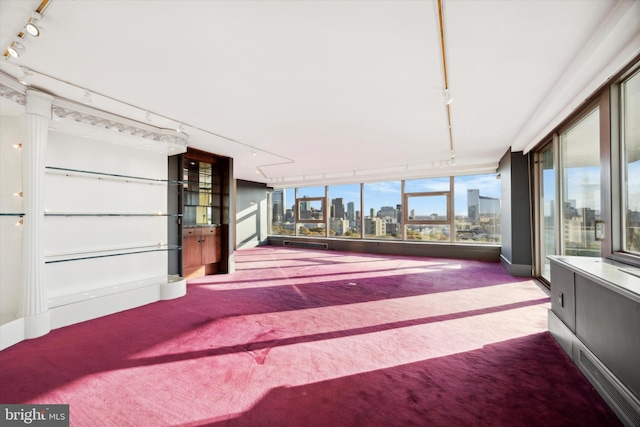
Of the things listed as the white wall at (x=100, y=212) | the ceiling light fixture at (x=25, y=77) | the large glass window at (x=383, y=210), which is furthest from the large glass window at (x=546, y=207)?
the ceiling light fixture at (x=25, y=77)

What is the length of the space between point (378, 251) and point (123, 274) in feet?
22.6

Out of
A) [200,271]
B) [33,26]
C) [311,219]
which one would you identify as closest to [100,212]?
[200,271]

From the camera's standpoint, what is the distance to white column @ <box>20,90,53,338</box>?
273 centimetres

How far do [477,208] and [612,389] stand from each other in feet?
21.2

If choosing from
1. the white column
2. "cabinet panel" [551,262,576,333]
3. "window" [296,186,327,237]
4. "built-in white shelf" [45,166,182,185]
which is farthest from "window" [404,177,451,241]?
the white column

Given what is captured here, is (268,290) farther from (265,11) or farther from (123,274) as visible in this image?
(265,11)

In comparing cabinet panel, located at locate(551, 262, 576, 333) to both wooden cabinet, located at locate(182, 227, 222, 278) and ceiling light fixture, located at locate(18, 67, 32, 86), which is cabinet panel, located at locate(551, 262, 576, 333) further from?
wooden cabinet, located at locate(182, 227, 222, 278)

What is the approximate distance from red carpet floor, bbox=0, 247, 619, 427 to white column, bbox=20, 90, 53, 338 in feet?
0.84

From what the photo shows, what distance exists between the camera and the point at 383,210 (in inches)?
358

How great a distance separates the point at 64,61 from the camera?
2234mm

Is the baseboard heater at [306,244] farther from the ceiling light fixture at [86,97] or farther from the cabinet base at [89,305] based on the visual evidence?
the ceiling light fixture at [86,97]

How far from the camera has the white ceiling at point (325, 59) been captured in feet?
5.67

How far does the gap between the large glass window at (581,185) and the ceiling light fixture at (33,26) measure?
5.10 meters

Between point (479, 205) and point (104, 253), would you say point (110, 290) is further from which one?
point (479, 205)
